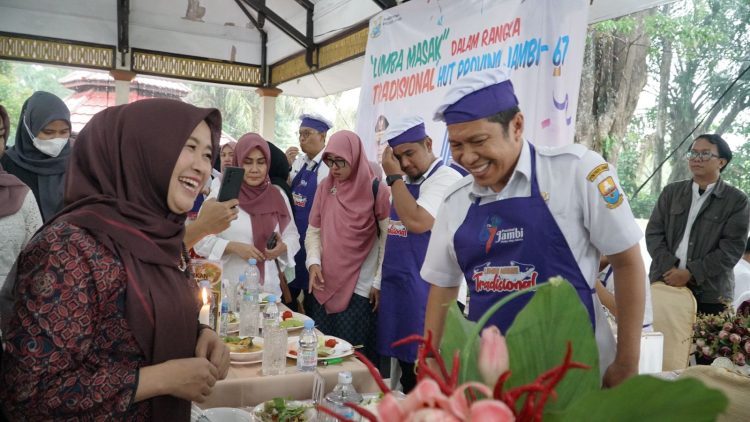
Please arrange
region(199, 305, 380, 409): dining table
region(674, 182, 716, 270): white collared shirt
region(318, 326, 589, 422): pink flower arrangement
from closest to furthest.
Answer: region(318, 326, 589, 422): pink flower arrangement → region(199, 305, 380, 409): dining table → region(674, 182, 716, 270): white collared shirt

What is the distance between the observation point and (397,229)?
261cm

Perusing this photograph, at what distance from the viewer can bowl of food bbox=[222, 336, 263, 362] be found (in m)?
1.76

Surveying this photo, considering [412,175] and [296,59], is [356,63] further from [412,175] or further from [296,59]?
[412,175]

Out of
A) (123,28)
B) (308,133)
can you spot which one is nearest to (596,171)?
(308,133)

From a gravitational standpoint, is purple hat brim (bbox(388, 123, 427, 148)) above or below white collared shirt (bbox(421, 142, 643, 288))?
above

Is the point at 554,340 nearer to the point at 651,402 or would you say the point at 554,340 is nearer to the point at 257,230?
the point at 651,402

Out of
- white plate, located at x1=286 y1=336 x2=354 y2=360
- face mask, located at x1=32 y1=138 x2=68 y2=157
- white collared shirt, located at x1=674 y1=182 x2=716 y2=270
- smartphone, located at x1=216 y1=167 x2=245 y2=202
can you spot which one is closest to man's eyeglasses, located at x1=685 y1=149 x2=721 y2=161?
white collared shirt, located at x1=674 y1=182 x2=716 y2=270

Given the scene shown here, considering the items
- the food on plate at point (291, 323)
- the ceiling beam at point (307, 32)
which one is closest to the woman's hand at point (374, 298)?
the food on plate at point (291, 323)

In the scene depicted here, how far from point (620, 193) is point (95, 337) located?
1116mm

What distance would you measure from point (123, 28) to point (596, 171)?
7.02 m

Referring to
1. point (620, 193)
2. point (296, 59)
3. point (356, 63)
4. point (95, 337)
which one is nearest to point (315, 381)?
point (95, 337)

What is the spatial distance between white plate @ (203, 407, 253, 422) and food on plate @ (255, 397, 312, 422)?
28 mm

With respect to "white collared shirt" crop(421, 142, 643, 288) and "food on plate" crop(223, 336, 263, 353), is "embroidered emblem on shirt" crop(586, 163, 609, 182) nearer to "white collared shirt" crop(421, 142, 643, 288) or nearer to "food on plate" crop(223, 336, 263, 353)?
"white collared shirt" crop(421, 142, 643, 288)

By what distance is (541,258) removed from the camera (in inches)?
50.8
